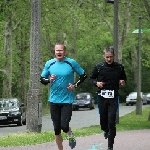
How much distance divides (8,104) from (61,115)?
23327 mm

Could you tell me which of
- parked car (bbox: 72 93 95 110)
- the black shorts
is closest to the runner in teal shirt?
the black shorts

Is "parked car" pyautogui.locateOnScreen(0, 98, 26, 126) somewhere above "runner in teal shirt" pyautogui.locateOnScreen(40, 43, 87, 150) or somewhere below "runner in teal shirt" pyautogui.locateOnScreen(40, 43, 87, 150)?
below

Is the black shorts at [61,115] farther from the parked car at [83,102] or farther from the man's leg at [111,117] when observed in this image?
the parked car at [83,102]

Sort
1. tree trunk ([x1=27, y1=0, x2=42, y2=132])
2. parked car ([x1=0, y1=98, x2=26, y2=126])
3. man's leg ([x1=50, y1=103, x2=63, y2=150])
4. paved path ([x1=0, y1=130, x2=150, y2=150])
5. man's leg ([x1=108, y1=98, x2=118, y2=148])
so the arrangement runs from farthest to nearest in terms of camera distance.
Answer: parked car ([x1=0, y1=98, x2=26, y2=126]), tree trunk ([x1=27, y1=0, x2=42, y2=132]), paved path ([x1=0, y1=130, x2=150, y2=150]), man's leg ([x1=108, y1=98, x2=118, y2=148]), man's leg ([x1=50, y1=103, x2=63, y2=150])

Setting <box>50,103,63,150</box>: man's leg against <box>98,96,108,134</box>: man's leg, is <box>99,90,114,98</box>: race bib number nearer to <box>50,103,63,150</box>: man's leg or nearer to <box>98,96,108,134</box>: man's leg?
<box>98,96,108,134</box>: man's leg

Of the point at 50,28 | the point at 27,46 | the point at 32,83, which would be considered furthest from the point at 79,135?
the point at 27,46

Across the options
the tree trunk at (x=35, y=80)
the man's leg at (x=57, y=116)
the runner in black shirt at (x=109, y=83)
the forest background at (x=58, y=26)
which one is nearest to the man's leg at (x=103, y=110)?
the runner in black shirt at (x=109, y=83)

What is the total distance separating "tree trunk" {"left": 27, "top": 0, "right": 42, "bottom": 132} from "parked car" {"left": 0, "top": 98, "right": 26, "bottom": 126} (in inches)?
628

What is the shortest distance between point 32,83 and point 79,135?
1.81m

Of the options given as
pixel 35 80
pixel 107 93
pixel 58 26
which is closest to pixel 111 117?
pixel 107 93

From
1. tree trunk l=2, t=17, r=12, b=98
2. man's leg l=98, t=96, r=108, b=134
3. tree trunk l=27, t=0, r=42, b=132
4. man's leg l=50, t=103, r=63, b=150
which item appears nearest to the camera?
man's leg l=50, t=103, r=63, b=150

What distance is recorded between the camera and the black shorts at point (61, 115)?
35.5 ft

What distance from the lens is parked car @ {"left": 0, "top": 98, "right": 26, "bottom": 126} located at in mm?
33031

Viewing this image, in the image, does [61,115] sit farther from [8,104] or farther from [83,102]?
[83,102]
